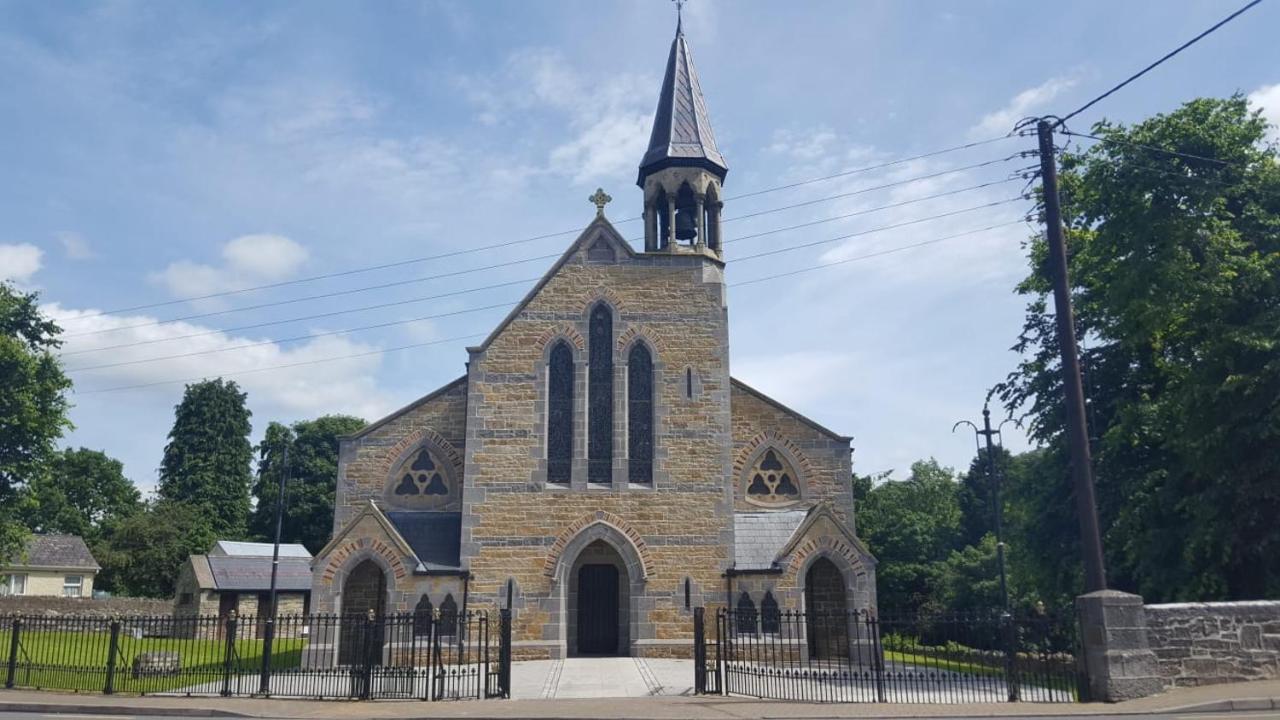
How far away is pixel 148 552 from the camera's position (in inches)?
2247

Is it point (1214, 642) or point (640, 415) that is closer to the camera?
point (1214, 642)

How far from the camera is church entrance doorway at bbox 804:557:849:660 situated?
78.9ft

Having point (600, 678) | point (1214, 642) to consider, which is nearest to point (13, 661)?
point (600, 678)

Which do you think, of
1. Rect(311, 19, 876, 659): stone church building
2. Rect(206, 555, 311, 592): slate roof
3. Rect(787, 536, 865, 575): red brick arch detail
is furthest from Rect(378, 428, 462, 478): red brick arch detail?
Rect(206, 555, 311, 592): slate roof

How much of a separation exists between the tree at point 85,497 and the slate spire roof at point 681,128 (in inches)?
2274

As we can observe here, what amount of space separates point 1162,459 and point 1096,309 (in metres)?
4.52

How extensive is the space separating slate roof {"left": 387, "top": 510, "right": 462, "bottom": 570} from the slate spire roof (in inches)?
485

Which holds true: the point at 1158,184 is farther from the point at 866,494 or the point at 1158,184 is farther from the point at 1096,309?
the point at 866,494

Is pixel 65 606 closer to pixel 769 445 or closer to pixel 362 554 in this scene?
pixel 362 554

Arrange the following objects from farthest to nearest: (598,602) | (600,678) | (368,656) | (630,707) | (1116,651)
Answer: (598,602), (600,678), (368,656), (630,707), (1116,651)

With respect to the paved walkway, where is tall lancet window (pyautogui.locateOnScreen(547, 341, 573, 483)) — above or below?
above

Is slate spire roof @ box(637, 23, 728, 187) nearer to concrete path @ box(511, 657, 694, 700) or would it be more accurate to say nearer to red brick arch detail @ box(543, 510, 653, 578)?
red brick arch detail @ box(543, 510, 653, 578)

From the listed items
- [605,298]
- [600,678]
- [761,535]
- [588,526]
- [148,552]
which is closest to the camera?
[600,678]

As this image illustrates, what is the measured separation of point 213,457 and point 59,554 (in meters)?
13.1
